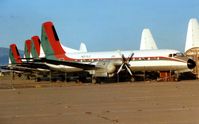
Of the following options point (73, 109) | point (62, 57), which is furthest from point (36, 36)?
point (73, 109)

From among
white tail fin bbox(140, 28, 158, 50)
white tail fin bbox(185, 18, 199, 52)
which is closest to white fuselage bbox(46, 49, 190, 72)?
white tail fin bbox(185, 18, 199, 52)

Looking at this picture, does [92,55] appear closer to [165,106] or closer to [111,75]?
[111,75]

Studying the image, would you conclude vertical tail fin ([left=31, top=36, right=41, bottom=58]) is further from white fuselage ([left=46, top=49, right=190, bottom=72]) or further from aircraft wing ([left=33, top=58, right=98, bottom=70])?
aircraft wing ([left=33, top=58, right=98, bottom=70])

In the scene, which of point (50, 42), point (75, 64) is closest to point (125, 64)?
point (75, 64)

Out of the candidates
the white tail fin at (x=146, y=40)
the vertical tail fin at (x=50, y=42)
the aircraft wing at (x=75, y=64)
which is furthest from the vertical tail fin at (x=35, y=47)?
the aircraft wing at (x=75, y=64)

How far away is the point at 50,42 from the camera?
161ft

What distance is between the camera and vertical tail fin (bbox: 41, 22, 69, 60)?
48.4 meters

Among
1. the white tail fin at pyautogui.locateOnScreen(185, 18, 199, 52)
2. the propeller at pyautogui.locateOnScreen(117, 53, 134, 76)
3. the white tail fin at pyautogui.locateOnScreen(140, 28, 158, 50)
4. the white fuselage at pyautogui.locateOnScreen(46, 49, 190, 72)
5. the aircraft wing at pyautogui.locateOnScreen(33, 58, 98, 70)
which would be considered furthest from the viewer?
the white tail fin at pyautogui.locateOnScreen(140, 28, 158, 50)

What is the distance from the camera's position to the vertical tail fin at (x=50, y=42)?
4838cm

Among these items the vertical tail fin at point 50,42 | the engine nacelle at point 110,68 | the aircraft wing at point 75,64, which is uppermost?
the vertical tail fin at point 50,42

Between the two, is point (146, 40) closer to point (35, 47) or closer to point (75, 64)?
point (35, 47)

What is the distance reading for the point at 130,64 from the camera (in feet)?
134

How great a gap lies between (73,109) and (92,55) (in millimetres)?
30379

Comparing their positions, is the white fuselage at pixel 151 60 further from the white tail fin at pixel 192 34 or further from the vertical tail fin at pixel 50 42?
the white tail fin at pixel 192 34
